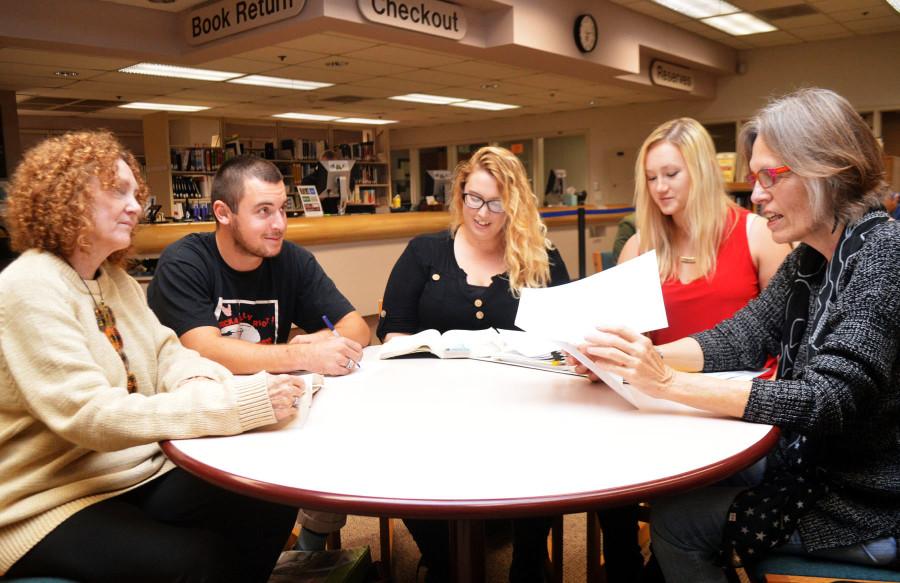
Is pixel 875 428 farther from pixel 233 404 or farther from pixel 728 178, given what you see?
pixel 728 178

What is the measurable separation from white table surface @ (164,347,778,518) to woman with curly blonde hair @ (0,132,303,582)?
0.36ft

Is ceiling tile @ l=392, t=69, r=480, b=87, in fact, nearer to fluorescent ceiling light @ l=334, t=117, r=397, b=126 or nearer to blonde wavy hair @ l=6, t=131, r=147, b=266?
fluorescent ceiling light @ l=334, t=117, r=397, b=126

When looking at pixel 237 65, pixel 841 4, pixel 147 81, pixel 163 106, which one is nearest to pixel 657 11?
pixel 841 4

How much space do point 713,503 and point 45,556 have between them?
1189 mm

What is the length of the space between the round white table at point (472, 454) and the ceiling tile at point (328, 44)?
5471 millimetres

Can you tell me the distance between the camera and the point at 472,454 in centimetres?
110

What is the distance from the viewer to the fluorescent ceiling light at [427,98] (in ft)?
33.8

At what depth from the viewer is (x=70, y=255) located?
1.42 metres

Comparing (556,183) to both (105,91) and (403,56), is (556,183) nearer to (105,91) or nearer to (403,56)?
(403,56)

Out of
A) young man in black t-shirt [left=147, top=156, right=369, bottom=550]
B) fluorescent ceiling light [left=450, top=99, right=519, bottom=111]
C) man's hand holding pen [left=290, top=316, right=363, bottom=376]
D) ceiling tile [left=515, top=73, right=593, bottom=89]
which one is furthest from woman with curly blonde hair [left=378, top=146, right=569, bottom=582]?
fluorescent ceiling light [left=450, top=99, right=519, bottom=111]

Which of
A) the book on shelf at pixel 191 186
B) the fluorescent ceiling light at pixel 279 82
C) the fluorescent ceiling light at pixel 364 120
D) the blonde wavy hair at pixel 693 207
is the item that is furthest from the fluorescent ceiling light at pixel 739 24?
the book on shelf at pixel 191 186

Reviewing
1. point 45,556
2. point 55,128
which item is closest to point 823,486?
point 45,556

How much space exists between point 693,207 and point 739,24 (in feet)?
24.2

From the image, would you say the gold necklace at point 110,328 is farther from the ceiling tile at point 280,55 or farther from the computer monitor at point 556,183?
the computer monitor at point 556,183
